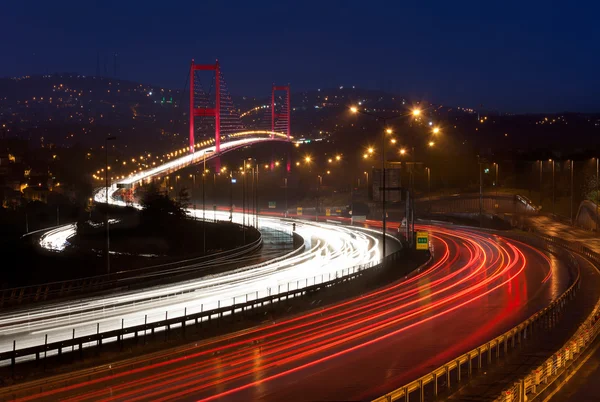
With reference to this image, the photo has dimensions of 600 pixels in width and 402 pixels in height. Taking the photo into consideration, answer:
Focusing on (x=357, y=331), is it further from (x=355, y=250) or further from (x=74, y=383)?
(x=355, y=250)

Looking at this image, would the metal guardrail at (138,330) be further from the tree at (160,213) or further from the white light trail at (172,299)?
the tree at (160,213)

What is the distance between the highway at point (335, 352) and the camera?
12.2m

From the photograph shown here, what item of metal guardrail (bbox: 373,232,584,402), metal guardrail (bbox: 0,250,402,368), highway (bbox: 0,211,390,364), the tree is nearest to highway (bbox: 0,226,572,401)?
metal guardrail (bbox: 373,232,584,402)

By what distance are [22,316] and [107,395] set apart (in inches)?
352

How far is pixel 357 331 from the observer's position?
17.1 meters

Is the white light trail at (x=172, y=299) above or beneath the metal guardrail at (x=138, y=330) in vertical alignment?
beneath

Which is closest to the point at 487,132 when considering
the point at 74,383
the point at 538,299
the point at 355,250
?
the point at 355,250

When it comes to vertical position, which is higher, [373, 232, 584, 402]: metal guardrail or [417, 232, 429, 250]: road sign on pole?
[373, 232, 584, 402]: metal guardrail

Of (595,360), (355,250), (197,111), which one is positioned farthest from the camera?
(197,111)

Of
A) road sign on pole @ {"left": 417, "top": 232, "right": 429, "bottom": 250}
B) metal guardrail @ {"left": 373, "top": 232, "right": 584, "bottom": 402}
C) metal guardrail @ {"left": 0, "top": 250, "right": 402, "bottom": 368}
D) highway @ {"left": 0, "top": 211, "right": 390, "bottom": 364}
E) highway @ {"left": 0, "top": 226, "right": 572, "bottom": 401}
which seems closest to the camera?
metal guardrail @ {"left": 373, "top": 232, "right": 584, "bottom": 402}

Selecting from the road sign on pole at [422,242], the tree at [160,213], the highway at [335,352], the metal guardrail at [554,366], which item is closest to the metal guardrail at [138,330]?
the highway at [335,352]

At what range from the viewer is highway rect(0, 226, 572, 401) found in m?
12.2

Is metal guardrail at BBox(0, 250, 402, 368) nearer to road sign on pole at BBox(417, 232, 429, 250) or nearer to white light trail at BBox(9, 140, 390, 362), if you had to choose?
white light trail at BBox(9, 140, 390, 362)

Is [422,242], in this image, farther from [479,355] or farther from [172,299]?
[479,355]
